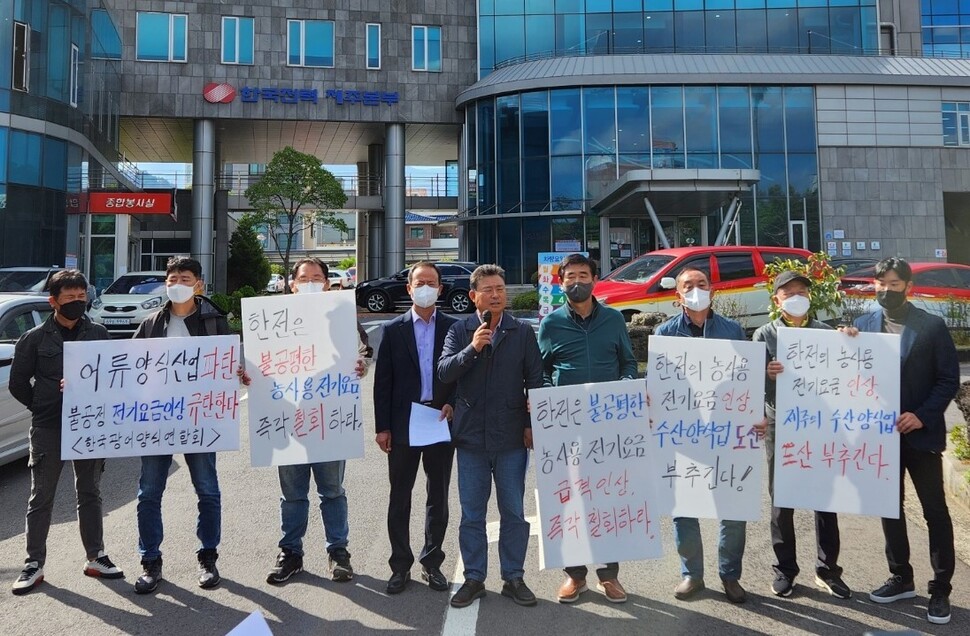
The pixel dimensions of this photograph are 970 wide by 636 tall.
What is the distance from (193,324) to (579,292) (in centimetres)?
253

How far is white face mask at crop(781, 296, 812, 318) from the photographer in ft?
14.0

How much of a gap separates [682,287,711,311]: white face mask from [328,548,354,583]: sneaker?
267 cm

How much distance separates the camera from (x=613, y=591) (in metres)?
4.09

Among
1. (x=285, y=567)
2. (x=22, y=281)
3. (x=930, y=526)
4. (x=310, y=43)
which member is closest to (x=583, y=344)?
(x=930, y=526)

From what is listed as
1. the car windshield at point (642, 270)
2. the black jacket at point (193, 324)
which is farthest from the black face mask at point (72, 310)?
the car windshield at point (642, 270)

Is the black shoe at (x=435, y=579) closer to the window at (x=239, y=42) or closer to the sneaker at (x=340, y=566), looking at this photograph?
the sneaker at (x=340, y=566)

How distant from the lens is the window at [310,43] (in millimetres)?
32656

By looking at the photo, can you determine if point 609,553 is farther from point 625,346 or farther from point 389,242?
point 389,242

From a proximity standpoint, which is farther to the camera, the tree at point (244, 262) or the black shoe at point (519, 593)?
the tree at point (244, 262)

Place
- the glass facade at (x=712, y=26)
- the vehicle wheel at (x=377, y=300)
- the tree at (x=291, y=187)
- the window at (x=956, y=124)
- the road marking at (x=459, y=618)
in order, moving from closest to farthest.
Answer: the road marking at (x=459, y=618) < the vehicle wheel at (x=377, y=300) < the tree at (x=291, y=187) < the window at (x=956, y=124) < the glass facade at (x=712, y=26)

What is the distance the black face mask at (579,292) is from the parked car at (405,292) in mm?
18973

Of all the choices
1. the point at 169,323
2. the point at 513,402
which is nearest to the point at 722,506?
the point at 513,402

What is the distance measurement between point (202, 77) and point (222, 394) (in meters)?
32.1

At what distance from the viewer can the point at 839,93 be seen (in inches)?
1128
